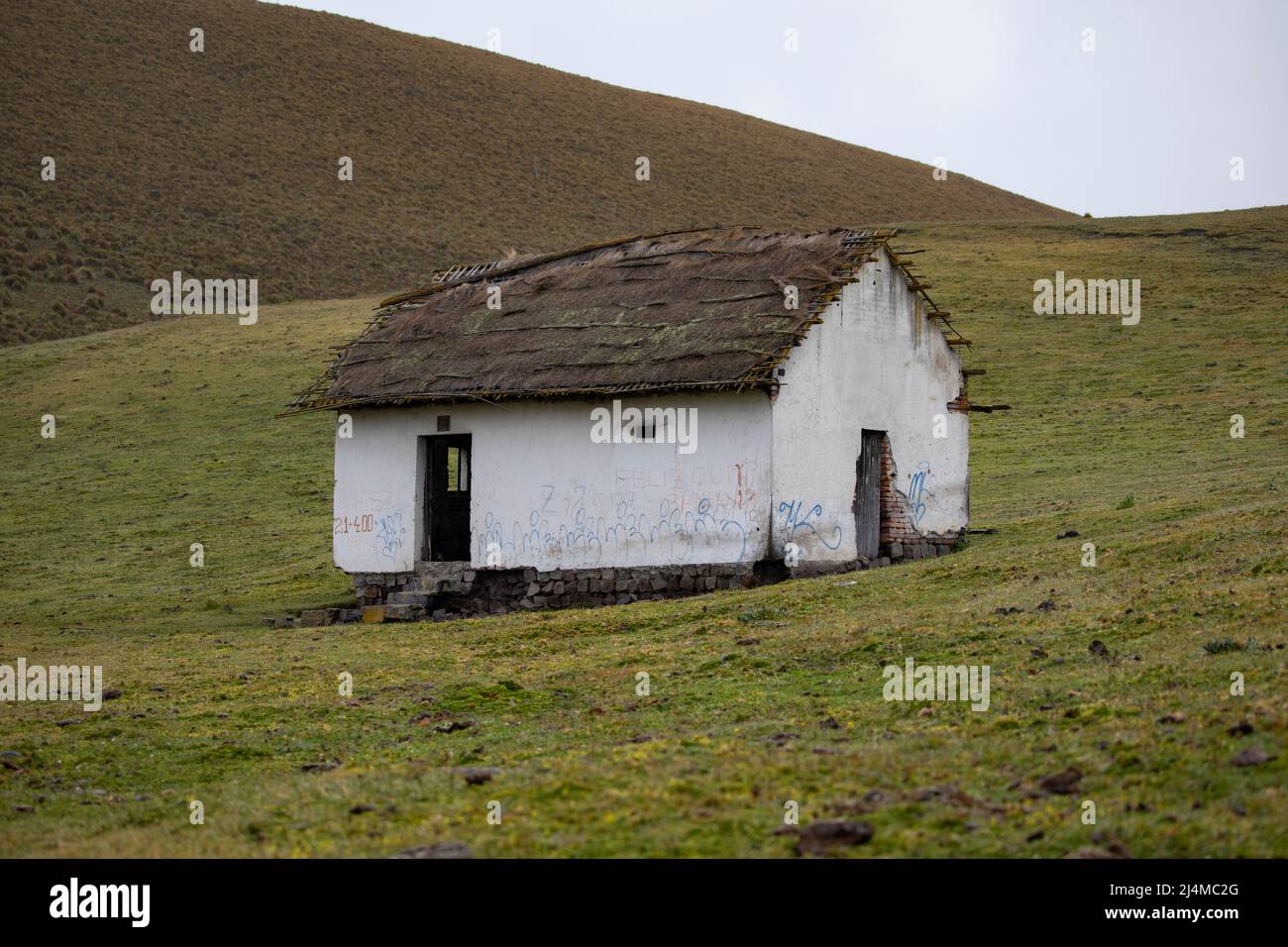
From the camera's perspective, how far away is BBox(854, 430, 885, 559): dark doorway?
24.2 metres

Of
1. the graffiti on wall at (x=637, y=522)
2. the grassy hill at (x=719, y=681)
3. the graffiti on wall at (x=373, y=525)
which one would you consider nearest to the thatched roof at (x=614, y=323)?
the graffiti on wall at (x=637, y=522)

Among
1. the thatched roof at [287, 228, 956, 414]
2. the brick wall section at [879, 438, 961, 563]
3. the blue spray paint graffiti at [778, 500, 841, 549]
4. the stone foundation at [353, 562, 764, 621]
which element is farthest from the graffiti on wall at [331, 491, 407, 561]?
the brick wall section at [879, 438, 961, 563]

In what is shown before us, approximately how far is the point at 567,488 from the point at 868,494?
4912 millimetres

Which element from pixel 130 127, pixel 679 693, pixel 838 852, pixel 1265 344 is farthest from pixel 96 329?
pixel 838 852

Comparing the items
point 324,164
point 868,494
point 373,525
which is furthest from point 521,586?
Answer: point 324,164

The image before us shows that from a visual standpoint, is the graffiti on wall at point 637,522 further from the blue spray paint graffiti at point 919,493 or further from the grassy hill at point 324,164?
the grassy hill at point 324,164

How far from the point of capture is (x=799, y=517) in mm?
22859

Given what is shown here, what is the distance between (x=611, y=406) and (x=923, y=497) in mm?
5573

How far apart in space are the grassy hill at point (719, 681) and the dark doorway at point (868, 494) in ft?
6.21

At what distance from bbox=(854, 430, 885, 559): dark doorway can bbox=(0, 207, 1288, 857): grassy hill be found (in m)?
1.89

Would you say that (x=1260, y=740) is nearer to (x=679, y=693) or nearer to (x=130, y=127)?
(x=679, y=693)

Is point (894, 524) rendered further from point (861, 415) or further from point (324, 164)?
point (324, 164)

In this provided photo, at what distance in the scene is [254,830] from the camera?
9438 mm
